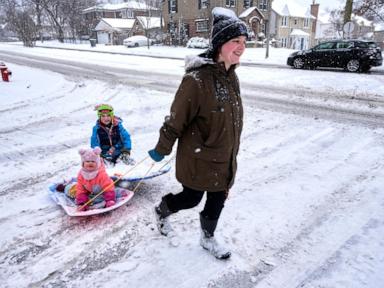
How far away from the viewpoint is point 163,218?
306 cm

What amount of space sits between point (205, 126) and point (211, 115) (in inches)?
4.0

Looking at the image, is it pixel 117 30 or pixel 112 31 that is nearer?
pixel 112 31

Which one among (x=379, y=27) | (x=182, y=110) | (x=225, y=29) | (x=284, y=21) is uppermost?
(x=284, y=21)

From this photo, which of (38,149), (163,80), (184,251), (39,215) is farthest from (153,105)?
(184,251)

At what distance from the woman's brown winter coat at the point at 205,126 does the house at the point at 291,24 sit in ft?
158

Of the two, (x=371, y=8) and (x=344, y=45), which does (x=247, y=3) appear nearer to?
(x=371, y=8)

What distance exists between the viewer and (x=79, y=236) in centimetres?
316

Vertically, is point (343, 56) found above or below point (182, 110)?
below

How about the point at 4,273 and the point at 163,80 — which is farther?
the point at 163,80

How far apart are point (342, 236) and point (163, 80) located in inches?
→ 429

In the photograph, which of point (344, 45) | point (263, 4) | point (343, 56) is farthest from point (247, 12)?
point (343, 56)

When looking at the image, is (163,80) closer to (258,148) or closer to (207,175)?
(258,148)

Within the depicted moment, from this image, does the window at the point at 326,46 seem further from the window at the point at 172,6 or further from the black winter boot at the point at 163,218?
the window at the point at 172,6

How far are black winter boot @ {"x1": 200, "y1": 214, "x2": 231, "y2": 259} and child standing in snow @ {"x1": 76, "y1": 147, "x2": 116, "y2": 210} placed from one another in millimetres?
1172
